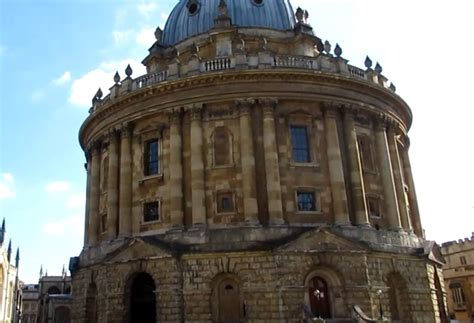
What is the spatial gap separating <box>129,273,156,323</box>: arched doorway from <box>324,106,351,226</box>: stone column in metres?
11.1

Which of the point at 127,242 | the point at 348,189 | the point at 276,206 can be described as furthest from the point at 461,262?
the point at 127,242

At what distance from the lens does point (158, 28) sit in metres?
39.7

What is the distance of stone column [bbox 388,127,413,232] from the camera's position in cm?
3222

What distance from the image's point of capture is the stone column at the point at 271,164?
90.8 ft

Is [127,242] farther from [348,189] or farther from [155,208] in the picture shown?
[348,189]

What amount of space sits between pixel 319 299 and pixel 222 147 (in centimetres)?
1005

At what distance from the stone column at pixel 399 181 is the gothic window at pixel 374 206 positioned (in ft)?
6.76

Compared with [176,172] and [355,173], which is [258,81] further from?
[355,173]

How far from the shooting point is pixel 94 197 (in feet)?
114

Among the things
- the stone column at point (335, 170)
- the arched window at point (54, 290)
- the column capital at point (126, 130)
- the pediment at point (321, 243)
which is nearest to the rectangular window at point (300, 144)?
the stone column at point (335, 170)

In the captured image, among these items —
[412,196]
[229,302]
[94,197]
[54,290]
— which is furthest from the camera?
[54,290]

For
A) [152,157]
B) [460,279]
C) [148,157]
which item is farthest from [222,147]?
[460,279]

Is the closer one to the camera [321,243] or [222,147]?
[321,243]

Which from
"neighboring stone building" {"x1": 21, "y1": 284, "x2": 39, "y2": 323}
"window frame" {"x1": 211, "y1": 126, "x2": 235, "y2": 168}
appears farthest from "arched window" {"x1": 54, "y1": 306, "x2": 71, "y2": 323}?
"window frame" {"x1": 211, "y1": 126, "x2": 235, "y2": 168}
